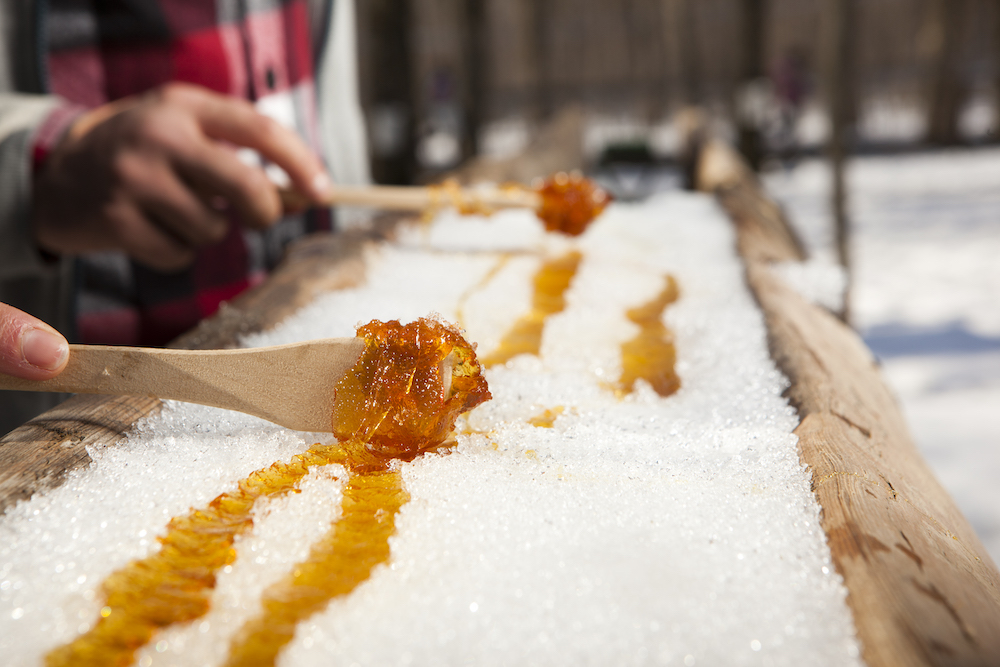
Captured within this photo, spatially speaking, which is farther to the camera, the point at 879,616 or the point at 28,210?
the point at 28,210

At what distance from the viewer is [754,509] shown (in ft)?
1.96

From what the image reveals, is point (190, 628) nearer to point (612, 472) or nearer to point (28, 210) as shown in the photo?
point (612, 472)

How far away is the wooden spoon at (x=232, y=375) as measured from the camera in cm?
69

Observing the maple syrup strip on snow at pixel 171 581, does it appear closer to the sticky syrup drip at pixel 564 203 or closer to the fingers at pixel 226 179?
the fingers at pixel 226 179

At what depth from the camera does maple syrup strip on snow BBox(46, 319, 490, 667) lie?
48 cm

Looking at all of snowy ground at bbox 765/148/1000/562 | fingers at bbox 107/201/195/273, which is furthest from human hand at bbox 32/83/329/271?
snowy ground at bbox 765/148/1000/562

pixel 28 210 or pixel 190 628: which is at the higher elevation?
A: pixel 28 210

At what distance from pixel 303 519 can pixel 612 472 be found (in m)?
0.30

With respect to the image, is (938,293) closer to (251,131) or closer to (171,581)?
(251,131)

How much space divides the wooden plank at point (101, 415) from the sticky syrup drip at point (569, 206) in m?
0.53

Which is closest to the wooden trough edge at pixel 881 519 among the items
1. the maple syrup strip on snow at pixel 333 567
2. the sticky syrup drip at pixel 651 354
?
the sticky syrup drip at pixel 651 354

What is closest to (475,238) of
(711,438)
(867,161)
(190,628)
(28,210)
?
(28,210)

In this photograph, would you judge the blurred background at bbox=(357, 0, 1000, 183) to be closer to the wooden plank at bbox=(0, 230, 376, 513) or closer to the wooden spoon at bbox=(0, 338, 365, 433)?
the wooden plank at bbox=(0, 230, 376, 513)

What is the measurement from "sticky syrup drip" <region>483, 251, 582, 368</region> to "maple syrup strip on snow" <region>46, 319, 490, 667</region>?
0.23 metres
